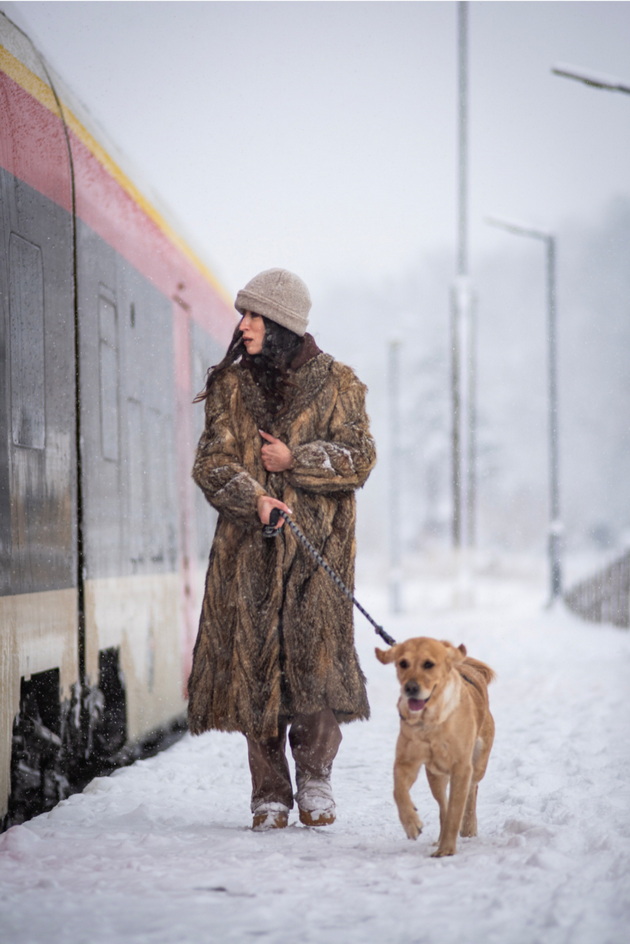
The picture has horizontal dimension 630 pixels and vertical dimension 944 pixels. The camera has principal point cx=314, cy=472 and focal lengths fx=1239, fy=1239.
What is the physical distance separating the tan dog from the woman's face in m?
1.39

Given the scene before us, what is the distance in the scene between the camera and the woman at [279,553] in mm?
4621

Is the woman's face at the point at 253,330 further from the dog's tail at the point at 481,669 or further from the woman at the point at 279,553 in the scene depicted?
the dog's tail at the point at 481,669

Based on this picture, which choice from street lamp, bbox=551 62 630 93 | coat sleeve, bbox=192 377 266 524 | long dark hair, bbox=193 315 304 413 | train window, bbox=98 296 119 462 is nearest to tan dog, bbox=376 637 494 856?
coat sleeve, bbox=192 377 266 524

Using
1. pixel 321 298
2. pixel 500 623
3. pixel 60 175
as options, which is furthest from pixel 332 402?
pixel 321 298

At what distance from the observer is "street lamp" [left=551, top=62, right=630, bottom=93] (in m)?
10.4

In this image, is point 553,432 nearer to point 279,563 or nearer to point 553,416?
point 553,416

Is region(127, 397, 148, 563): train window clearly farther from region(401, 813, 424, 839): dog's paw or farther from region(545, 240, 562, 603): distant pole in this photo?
region(545, 240, 562, 603): distant pole

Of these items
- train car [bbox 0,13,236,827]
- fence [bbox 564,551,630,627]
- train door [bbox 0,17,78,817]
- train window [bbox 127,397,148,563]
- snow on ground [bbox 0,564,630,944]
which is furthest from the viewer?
fence [bbox 564,551,630,627]

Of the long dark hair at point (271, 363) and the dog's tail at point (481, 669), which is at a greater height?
the long dark hair at point (271, 363)

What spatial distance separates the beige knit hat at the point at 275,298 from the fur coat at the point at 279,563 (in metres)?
0.20

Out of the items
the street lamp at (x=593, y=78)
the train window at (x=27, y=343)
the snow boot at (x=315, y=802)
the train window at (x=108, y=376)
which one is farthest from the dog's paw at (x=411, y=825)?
the street lamp at (x=593, y=78)

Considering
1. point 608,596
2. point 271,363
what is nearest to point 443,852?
point 271,363

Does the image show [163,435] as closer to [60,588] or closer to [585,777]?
[60,588]

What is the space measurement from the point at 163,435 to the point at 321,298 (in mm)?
64973
